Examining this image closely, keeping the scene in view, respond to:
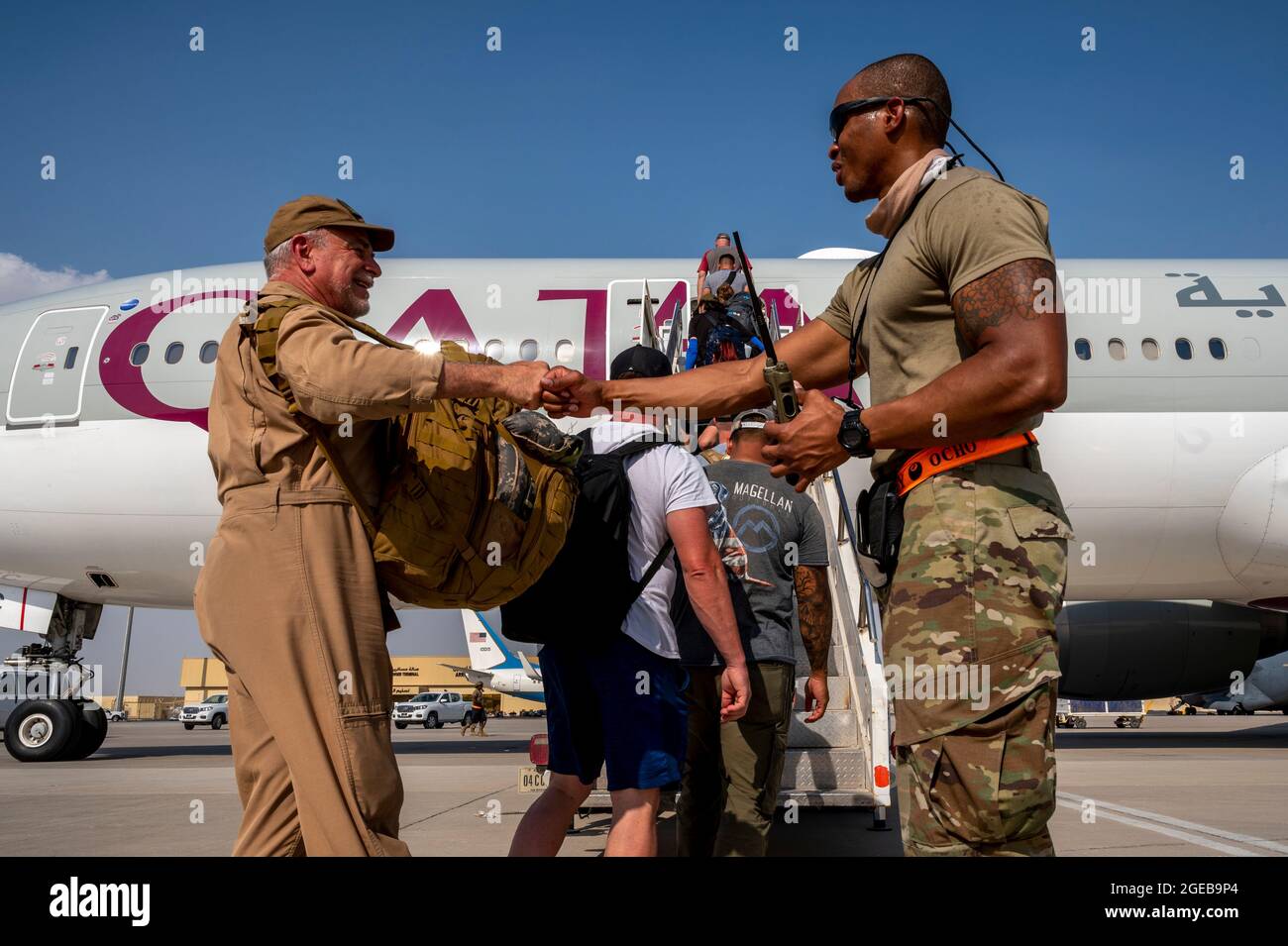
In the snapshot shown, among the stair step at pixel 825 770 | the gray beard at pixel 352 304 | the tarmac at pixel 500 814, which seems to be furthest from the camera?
the tarmac at pixel 500 814

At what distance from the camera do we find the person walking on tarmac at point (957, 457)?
1718 millimetres

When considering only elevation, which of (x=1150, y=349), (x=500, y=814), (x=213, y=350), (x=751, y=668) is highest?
(x=213, y=350)

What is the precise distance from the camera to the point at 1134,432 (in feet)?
33.1

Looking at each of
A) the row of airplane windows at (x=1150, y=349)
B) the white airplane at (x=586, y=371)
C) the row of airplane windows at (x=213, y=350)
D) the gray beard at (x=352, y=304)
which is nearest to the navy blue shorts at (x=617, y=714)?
the gray beard at (x=352, y=304)

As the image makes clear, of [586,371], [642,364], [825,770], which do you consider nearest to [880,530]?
[642,364]

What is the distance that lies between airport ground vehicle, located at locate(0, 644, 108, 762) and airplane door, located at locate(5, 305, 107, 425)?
9.17 ft

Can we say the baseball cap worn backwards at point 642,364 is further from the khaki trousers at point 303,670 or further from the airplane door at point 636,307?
the airplane door at point 636,307

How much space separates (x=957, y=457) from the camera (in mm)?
1865

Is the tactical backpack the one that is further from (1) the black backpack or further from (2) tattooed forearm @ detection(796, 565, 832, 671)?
(2) tattooed forearm @ detection(796, 565, 832, 671)

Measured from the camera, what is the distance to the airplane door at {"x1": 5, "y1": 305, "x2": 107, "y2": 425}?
1016cm

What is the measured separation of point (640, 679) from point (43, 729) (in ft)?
34.4

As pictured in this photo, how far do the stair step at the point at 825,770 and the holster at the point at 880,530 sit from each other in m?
2.88

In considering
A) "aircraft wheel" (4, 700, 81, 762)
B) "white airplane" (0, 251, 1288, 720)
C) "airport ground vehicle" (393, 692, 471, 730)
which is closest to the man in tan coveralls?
"white airplane" (0, 251, 1288, 720)

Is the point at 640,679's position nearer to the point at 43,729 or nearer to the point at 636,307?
the point at 636,307
